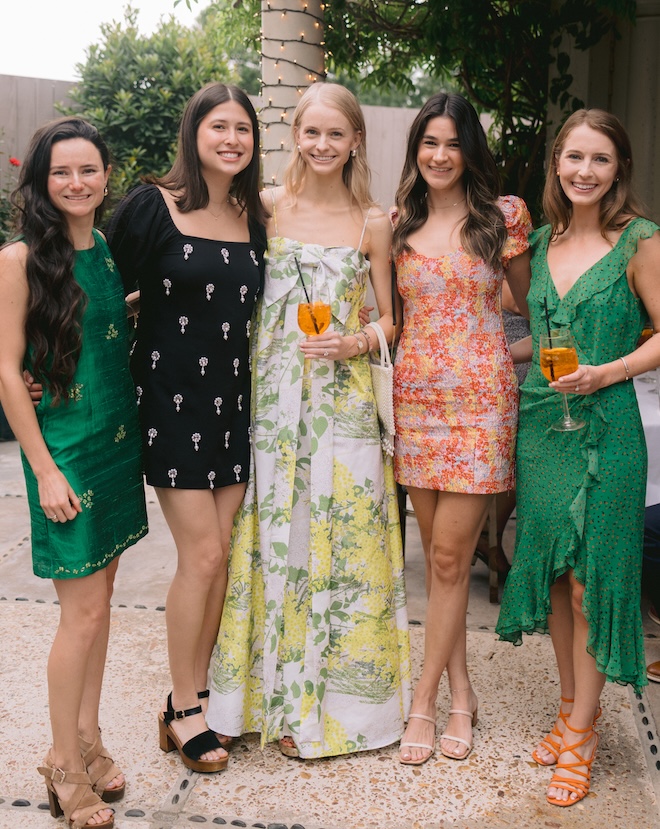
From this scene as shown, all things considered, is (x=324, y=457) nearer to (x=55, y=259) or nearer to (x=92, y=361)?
(x=92, y=361)

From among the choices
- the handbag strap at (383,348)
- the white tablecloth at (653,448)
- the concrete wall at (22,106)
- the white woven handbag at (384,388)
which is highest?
the concrete wall at (22,106)

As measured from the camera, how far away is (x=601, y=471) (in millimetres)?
2570

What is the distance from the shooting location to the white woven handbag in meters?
2.79

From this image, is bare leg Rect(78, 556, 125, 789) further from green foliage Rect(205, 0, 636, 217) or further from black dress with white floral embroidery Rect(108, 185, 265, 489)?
green foliage Rect(205, 0, 636, 217)

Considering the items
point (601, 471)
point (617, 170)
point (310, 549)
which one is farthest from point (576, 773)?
point (617, 170)

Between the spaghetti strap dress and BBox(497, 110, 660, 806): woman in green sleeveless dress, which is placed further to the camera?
the spaghetti strap dress

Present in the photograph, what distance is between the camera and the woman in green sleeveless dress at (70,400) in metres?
2.21

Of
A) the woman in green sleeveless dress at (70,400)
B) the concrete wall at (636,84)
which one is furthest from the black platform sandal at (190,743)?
the concrete wall at (636,84)

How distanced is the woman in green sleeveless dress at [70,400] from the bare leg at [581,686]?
1360mm

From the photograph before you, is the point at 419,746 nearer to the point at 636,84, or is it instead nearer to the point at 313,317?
the point at 313,317

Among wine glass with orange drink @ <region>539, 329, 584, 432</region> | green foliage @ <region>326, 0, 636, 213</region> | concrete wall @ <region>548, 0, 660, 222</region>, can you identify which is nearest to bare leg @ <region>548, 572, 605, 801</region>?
wine glass with orange drink @ <region>539, 329, 584, 432</region>

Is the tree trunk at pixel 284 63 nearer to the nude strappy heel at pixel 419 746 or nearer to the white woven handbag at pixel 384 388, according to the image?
the white woven handbag at pixel 384 388

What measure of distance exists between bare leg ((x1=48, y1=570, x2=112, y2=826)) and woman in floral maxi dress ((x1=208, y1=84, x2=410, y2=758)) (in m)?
0.54

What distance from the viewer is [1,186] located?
816cm
